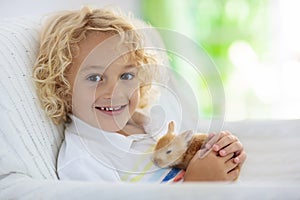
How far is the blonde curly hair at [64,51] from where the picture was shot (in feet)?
3.24

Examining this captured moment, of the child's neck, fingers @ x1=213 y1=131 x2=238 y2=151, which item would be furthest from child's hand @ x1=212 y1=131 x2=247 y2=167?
the child's neck

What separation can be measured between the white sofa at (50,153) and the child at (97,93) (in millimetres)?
32

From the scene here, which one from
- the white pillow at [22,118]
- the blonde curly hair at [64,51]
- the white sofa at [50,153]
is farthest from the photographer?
the blonde curly hair at [64,51]

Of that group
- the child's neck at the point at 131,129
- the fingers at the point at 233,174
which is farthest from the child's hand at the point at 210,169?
the child's neck at the point at 131,129

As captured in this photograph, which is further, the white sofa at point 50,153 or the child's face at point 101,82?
the child's face at point 101,82

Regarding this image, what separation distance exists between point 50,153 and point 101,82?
15 cm

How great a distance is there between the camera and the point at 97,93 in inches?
38.7

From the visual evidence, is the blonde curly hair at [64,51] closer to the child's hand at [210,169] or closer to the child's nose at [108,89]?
the child's nose at [108,89]

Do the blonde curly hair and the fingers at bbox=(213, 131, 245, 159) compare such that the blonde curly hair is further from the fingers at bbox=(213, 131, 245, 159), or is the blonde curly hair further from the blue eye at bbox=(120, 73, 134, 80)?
the fingers at bbox=(213, 131, 245, 159)

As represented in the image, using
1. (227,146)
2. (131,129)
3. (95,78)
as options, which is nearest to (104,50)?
(95,78)

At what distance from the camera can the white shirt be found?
941 millimetres

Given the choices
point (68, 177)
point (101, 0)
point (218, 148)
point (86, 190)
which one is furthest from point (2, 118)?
point (101, 0)

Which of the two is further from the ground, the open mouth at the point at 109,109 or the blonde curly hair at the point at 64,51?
the blonde curly hair at the point at 64,51

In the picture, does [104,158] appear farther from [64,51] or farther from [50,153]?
[64,51]
